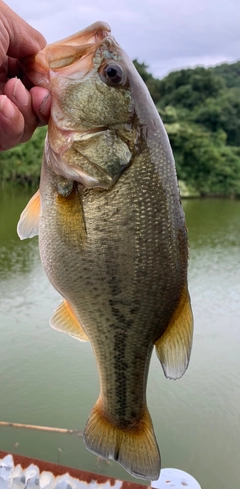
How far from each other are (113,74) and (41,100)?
0.24m

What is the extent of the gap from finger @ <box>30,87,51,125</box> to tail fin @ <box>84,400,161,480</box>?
1048mm

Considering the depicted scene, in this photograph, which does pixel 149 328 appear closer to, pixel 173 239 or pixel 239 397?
pixel 173 239

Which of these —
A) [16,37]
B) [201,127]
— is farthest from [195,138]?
[16,37]

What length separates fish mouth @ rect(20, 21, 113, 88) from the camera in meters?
1.36

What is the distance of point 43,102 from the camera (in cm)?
144

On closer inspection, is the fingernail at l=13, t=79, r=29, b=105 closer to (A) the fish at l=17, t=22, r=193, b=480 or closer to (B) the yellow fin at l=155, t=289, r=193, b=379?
(A) the fish at l=17, t=22, r=193, b=480

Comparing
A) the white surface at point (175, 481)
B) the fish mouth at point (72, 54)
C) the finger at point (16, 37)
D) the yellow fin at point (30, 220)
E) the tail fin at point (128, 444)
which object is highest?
the finger at point (16, 37)

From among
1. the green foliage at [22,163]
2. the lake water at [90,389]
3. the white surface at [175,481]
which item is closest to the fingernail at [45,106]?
the white surface at [175,481]

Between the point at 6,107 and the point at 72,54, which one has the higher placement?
the point at 72,54

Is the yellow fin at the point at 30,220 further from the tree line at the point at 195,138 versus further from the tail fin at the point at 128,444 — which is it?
the tree line at the point at 195,138

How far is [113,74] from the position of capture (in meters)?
1.40

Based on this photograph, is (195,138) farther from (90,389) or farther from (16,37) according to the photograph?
(16,37)

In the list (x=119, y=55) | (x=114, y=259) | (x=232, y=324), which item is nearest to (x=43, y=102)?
(x=119, y=55)

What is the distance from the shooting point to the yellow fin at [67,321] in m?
1.63
